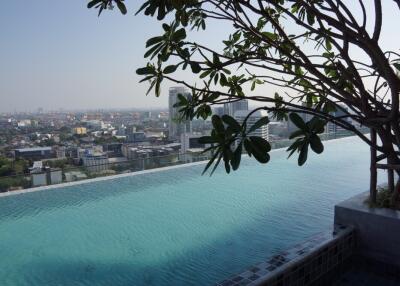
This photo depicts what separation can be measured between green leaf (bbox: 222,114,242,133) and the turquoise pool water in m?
2.29

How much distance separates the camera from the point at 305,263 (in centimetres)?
280

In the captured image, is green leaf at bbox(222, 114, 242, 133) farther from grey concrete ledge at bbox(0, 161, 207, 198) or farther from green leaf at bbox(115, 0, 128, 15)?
grey concrete ledge at bbox(0, 161, 207, 198)

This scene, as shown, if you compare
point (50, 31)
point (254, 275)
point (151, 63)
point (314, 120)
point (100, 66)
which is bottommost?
point (254, 275)

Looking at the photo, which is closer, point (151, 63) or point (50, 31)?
point (151, 63)

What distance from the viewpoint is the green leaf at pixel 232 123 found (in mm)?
1296

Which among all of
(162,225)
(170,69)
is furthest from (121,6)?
(162,225)

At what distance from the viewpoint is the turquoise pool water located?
11.5 feet

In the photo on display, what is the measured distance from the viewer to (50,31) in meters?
12.7

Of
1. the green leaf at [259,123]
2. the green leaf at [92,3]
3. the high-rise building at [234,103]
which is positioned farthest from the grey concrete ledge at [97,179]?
the green leaf at [259,123]

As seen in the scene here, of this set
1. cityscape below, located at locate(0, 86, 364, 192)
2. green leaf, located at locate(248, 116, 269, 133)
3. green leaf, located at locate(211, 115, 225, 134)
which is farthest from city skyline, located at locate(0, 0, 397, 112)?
cityscape below, located at locate(0, 86, 364, 192)

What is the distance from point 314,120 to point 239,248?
2.83 meters

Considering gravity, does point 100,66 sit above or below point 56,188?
above

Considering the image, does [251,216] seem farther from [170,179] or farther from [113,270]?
[170,179]

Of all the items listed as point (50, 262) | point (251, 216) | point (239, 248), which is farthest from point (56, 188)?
point (239, 248)
